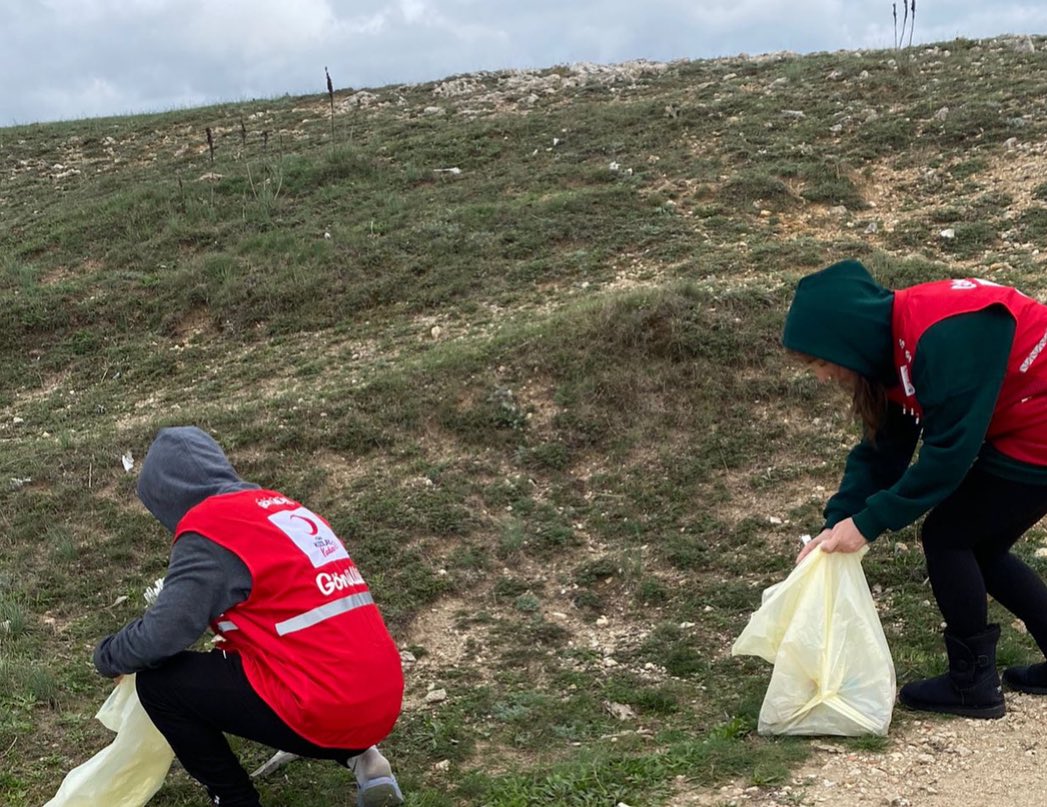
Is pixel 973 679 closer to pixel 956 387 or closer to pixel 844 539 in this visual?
pixel 844 539

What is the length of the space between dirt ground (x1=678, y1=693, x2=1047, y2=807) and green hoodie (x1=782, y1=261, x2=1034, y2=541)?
2.07ft

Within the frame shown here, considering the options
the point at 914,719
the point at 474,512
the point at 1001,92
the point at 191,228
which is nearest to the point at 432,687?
the point at 474,512

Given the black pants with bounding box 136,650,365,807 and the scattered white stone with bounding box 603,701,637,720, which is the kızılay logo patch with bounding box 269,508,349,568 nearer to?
the black pants with bounding box 136,650,365,807

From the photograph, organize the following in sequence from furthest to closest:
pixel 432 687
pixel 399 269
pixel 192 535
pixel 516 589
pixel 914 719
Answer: pixel 399 269 < pixel 516 589 < pixel 432 687 < pixel 914 719 < pixel 192 535

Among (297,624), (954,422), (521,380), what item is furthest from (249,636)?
(521,380)

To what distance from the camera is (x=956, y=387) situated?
269 centimetres

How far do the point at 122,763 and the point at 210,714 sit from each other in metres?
0.44

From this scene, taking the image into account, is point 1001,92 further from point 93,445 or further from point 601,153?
point 93,445

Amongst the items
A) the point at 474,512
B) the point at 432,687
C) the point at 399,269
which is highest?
the point at 399,269

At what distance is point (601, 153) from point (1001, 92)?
3.92 metres

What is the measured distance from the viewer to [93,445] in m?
6.12

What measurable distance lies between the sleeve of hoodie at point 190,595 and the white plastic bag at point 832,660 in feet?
5.27

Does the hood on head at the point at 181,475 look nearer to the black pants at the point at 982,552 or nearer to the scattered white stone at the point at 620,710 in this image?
the scattered white stone at the point at 620,710

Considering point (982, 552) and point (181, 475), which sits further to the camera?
point (982, 552)
